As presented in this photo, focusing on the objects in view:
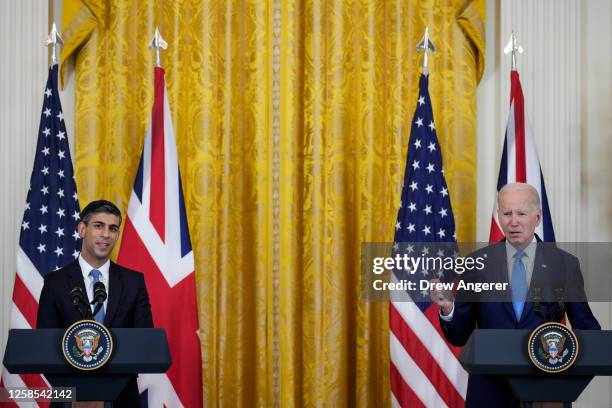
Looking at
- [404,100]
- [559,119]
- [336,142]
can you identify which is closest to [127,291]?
[336,142]

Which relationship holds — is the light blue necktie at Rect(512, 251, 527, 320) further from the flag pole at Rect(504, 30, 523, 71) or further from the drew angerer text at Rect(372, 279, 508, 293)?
the flag pole at Rect(504, 30, 523, 71)

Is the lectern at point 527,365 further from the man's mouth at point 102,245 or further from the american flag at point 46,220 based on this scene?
the american flag at point 46,220

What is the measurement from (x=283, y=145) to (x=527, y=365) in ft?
9.37

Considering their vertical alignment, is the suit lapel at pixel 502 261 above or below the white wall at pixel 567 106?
below

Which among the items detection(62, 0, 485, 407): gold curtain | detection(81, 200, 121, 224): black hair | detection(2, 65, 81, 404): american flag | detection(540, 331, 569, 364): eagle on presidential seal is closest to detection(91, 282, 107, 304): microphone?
detection(81, 200, 121, 224): black hair

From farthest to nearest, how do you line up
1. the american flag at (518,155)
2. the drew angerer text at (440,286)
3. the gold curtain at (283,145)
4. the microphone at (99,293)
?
1. the gold curtain at (283,145)
2. the american flag at (518,155)
3. the drew angerer text at (440,286)
4. the microphone at (99,293)

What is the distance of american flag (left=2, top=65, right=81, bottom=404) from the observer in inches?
194

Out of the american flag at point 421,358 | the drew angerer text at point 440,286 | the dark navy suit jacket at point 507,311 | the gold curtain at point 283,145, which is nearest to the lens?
the dark navy suit jacket at point 507,311

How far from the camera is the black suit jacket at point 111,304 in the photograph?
3.97 meters

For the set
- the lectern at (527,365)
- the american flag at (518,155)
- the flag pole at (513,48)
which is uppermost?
the flag pole at (513,48)

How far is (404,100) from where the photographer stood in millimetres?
5723

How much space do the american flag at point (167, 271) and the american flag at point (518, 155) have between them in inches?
73.5

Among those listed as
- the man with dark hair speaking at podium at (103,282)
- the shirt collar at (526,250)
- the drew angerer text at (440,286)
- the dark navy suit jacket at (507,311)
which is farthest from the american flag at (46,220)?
the shirt collar at (526,250)

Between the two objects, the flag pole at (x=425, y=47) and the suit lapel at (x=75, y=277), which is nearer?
the suit lapel at (x=75, y=277)
